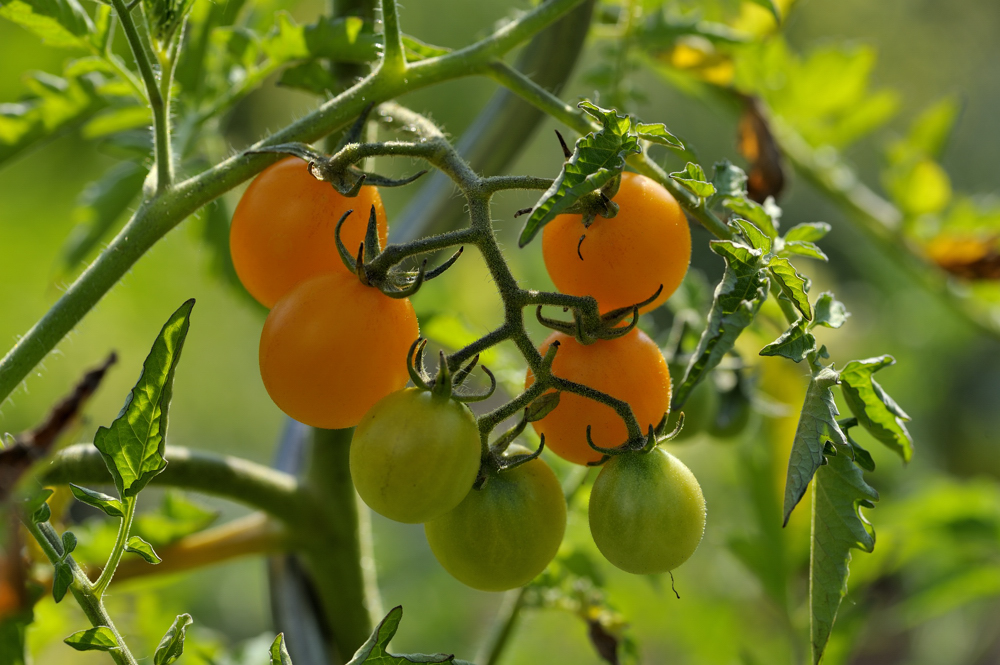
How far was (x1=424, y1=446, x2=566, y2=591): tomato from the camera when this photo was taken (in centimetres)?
36

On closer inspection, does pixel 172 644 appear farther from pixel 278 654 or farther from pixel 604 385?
pixel 604 385

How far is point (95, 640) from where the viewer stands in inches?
13.6

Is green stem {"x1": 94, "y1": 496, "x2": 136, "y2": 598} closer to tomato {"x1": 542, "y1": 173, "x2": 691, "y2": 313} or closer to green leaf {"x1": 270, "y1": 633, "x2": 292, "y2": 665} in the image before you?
green leaf {"x1": 270, "y1": 633, "x2": 292, "y2": 665}

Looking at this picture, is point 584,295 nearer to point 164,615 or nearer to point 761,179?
point 761,179

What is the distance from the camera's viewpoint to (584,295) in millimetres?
381

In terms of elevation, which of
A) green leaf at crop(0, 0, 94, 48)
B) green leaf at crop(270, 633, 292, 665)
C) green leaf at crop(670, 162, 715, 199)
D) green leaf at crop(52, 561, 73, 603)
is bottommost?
green leaf at crop(270, 633, 292, 665)

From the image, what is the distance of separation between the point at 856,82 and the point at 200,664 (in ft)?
2.67

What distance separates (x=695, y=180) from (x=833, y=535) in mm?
159

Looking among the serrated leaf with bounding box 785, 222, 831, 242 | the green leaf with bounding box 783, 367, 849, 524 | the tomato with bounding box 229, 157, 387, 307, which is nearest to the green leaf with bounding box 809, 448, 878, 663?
the green leaf with bounding box 783, 367, 849, 524

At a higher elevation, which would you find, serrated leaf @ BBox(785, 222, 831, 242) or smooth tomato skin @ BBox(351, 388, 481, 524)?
smooth tomato skin @ BBox(351, 388, 481, 524)

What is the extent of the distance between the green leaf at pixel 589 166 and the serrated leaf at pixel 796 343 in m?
0.10

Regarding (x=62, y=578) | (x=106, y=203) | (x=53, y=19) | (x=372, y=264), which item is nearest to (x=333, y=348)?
(x=372, y=264)

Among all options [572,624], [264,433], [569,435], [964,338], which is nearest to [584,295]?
[569,435]

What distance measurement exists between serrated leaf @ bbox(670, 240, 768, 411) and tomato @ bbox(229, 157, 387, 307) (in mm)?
151
